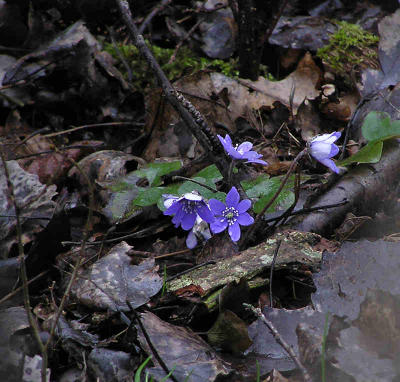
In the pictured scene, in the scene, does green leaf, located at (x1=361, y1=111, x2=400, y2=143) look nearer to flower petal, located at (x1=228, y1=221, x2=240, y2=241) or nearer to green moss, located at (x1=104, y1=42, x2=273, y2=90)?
flower petal, located at (x1=228, y1=221, x2=240, y2=241)

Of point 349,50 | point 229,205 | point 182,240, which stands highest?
point 229,205

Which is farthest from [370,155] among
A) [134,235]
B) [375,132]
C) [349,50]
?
[349,50]

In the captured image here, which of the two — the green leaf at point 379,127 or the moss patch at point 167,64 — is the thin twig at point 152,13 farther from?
the green leaf at point 379,127

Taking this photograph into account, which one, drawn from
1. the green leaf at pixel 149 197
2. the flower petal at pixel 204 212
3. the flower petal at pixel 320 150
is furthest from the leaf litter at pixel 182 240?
the flower petal at pixel 320 150

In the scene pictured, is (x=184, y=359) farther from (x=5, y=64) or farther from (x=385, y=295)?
(x=5, y=64)

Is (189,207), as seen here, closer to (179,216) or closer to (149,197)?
(179,216)

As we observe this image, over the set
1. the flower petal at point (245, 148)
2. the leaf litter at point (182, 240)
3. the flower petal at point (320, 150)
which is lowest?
the leaf litter at point (182, 240)
